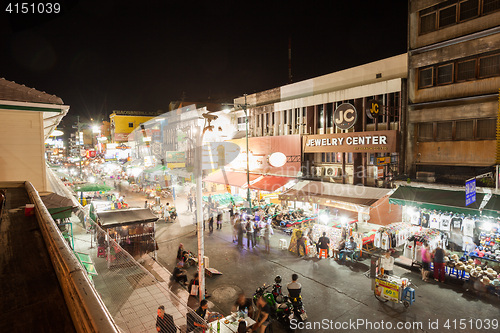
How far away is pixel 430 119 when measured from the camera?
1491 centimetres

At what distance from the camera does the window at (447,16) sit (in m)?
14.1

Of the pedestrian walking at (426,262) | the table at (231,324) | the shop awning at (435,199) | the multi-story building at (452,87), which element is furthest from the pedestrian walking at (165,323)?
the multi-story building at (452,87)

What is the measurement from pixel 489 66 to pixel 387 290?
12028 mm

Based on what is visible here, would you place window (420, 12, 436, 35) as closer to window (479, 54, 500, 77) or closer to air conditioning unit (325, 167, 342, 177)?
window (479, 54, 500, 77)

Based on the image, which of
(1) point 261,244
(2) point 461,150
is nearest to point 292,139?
(1) point 261,244

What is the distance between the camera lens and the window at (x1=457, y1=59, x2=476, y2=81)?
13547mm

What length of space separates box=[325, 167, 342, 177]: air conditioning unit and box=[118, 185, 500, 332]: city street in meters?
6.66

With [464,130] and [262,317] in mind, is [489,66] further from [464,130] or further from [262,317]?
[262,317]

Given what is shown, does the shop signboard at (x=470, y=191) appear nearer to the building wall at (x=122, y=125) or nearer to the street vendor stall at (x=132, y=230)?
the street vendor stall at (x=132, y=230)

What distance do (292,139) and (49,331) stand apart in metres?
19.9

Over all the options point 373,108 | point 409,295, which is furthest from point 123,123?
point 409,295

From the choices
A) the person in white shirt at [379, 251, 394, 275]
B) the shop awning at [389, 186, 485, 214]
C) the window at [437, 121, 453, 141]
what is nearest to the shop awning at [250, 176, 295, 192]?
the shop awning at [389, 186, 485, 214]

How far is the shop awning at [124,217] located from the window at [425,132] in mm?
15701

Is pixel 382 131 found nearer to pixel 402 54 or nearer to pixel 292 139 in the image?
pixel 402 54
